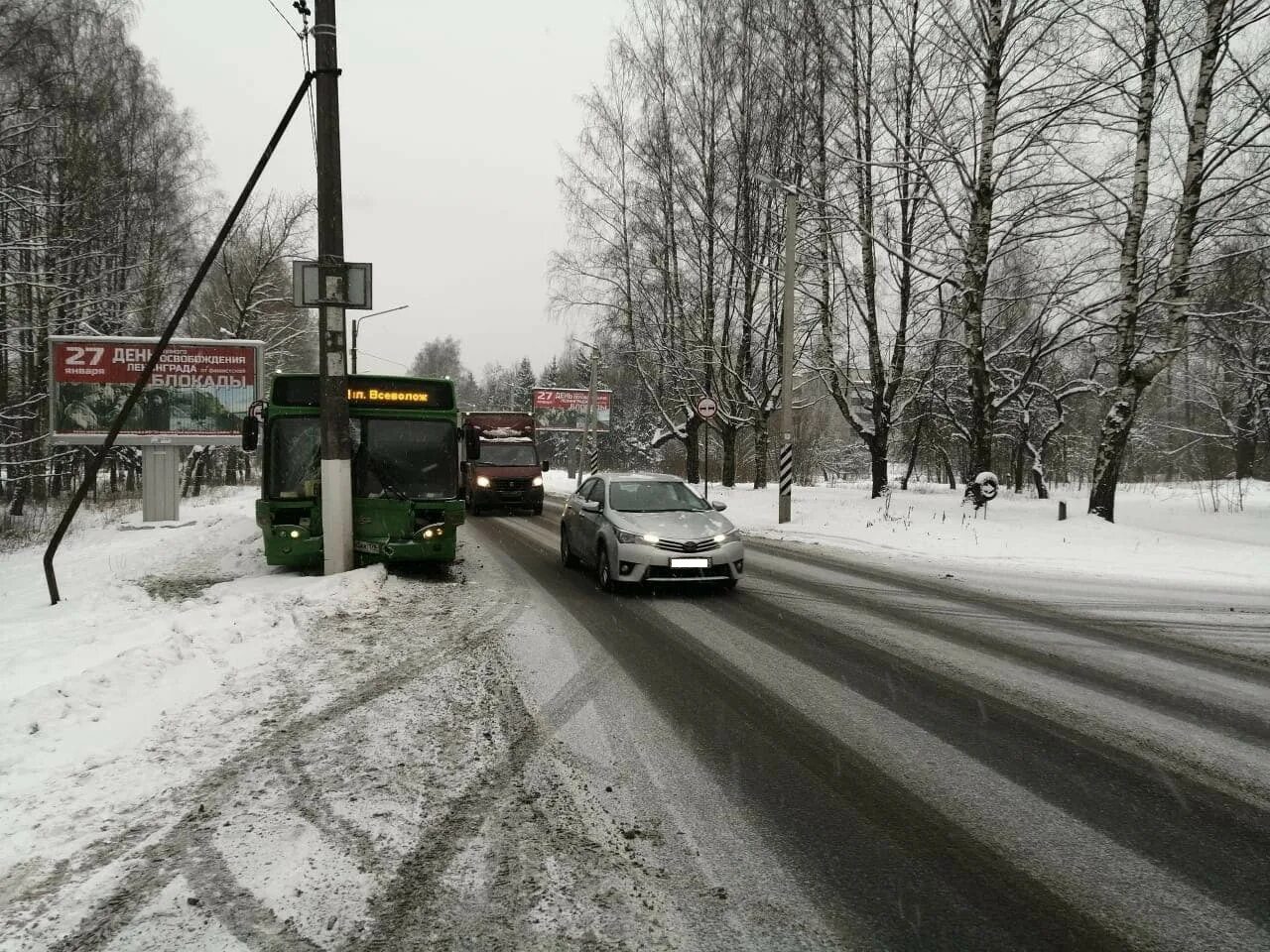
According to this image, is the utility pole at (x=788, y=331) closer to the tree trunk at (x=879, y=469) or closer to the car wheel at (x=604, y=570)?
the tree trunk at (x=879, y=469)

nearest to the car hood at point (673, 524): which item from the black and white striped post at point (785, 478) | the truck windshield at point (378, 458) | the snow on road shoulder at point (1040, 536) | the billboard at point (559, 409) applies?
the truck windshield at point (378, 458)

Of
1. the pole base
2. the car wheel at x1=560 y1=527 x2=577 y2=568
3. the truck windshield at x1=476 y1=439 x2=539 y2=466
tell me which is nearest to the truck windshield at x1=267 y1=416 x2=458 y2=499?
the pole base

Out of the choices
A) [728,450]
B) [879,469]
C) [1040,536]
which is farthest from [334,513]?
[728,450]

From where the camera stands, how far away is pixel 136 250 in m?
27.8

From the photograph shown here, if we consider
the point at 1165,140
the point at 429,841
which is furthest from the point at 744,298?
the point at 429,841

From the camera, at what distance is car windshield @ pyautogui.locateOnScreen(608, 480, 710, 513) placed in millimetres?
9883

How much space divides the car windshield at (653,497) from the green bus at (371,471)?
7.26 ft

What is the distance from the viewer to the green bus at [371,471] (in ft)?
31.5

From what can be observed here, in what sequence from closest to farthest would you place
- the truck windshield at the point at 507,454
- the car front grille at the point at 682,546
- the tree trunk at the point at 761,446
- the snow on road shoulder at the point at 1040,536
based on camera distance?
the car front grille at the point at 682,546 → the snow on road shoulder at the point at 1040,536 → the truck windshield at the point at 507,454 → the tree trunk at the point at 761,446

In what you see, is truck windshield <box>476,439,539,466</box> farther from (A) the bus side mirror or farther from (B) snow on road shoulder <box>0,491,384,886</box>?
(A) the bus side mirror

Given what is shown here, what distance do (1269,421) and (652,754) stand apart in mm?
26054

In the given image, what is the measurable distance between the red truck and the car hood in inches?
474

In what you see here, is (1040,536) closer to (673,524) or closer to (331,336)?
(673,524)

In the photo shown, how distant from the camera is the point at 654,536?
8.88 metres
